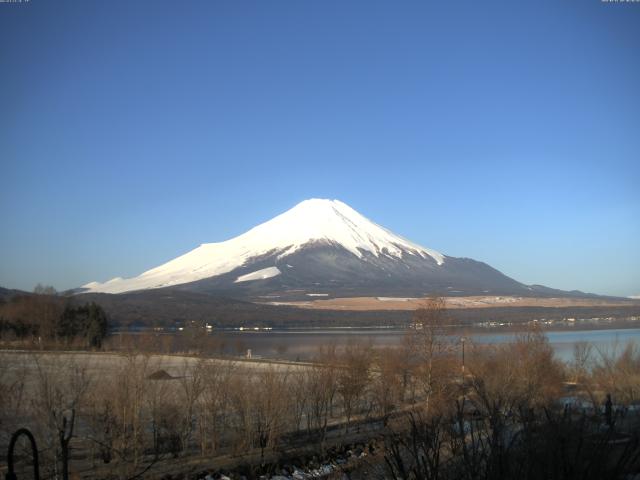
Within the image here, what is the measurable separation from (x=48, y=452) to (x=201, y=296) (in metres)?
135

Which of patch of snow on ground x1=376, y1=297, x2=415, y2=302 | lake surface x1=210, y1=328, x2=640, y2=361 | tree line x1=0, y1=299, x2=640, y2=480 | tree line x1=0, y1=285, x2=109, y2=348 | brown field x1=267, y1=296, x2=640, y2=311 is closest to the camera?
tree line x1=0, y1=299, x2=640, y2=480

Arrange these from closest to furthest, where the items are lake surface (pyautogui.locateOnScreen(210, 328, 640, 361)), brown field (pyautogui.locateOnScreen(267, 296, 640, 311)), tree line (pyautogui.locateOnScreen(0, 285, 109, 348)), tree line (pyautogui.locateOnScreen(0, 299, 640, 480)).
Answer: tree line (pyautogui.locateOnScreen(0, 299, 640, 480)), lake surface (pyautogui.locateOnScreen(210, 328, 640, 361)), tree line (pyautogui.locateOnScreen(0, 285, 109, 348)), brown field (pyautogui.locateOnScreen(267, 296, 640, 311))

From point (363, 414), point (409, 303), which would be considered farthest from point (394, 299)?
point (363, 414)

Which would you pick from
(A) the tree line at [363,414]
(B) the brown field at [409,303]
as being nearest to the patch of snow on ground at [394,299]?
(B) the brown field at [409,303]

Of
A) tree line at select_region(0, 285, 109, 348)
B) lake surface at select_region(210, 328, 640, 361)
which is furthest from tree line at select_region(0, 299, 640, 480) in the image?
tree line at select_region(0, 285, 109, 348)

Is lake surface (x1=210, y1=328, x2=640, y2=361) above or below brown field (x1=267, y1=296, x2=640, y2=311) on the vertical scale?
below

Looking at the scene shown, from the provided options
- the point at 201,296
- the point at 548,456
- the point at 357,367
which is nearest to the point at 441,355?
the point at 357,367

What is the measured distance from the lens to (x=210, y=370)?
18141 millimetres

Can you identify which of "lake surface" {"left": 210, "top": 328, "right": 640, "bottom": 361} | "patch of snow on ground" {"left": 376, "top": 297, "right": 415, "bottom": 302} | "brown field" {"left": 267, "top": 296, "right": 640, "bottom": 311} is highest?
"patch of snow on ground" {"left": 376, "top": 297, "right": 415, "bottom": 302}

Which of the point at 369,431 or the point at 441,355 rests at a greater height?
the point at 441,355

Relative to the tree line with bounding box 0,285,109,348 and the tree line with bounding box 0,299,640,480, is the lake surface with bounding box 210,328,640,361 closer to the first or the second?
the tree line with bounding box 0,299,640,480

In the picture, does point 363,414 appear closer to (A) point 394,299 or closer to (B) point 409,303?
(B) point 409,303

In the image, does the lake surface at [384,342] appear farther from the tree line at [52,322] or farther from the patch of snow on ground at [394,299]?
the patch of snow on ground at [394,299]

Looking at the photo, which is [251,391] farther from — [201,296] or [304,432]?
[201,296]
